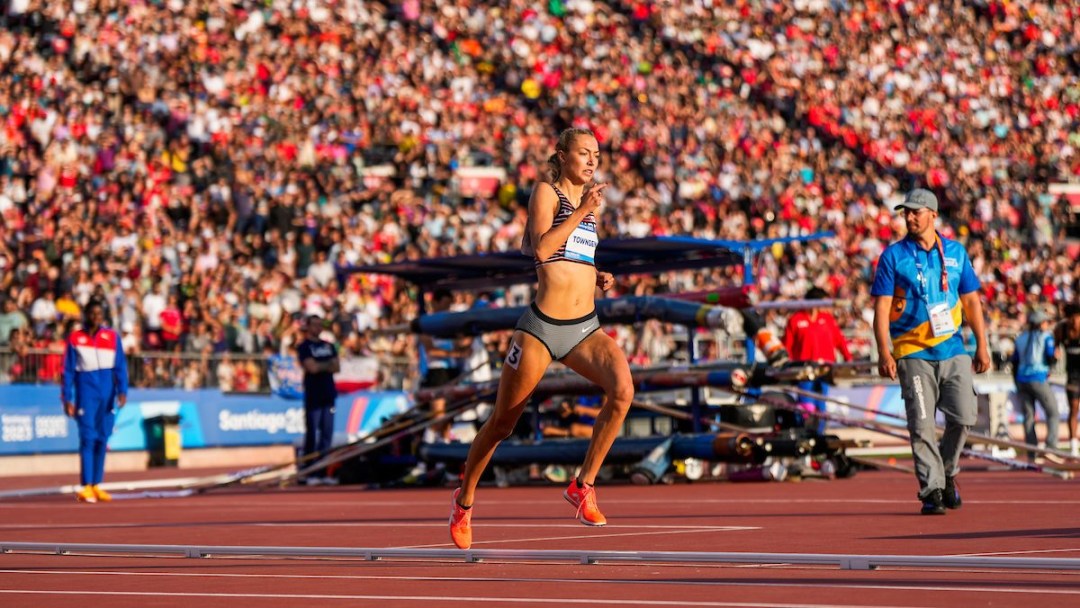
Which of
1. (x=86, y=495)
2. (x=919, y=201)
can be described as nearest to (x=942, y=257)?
(x=919, y=201)

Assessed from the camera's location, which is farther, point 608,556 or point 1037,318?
point 1037,318

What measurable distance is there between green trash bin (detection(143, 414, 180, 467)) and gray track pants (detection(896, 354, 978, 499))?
17.1 meters

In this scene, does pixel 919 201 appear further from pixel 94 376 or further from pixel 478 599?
pixel 94 376

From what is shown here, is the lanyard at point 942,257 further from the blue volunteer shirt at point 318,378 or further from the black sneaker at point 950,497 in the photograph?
the blue volunteer shirt at point 318,378

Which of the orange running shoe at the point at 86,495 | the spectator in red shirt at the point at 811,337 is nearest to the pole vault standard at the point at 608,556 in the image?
the orange running shoe at the point at 86,495

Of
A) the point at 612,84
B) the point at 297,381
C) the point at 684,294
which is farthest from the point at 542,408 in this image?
Result: the point at 612,84

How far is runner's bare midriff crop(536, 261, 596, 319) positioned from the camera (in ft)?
32.3

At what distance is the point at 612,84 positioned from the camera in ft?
133

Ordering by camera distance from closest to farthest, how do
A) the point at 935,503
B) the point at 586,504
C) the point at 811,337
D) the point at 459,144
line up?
the point at 586,504 < the point at 935,503 < the point at 811,337 < the point at 459,144

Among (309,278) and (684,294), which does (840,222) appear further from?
(684,294)

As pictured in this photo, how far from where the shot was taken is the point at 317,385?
2231 centimetres

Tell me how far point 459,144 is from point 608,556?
27.9 m

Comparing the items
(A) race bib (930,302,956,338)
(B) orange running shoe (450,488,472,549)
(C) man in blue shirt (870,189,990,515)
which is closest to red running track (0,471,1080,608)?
(B) orange running shoe (450,488,472,549)

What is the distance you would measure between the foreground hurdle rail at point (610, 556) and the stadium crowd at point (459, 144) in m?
13.4
